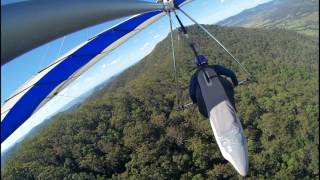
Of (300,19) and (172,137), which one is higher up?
(172,137)

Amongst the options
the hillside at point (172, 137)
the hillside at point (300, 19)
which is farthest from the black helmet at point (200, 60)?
the hillside at point (300, 19)

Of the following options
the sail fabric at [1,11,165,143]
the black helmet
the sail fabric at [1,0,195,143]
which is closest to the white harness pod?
the black helmet

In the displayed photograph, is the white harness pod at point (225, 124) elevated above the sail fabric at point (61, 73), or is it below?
below

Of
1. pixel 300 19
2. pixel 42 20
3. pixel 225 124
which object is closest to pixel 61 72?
pixel 225 124

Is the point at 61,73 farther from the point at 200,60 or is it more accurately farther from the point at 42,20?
→ the point at 42,20

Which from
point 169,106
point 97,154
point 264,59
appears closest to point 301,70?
point 264,59

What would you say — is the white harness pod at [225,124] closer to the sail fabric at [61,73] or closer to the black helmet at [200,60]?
the black helmet at [200,60]

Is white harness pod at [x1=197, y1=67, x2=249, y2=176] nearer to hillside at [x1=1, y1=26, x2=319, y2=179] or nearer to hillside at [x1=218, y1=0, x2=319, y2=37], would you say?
hillside at [x1=1, y1=26, x2=319, y2=179]
